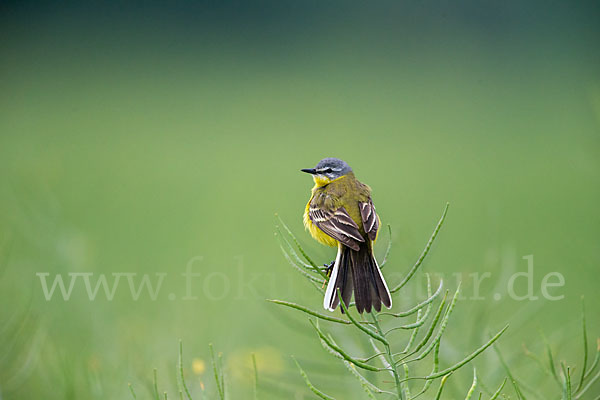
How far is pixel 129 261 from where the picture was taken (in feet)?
16.8

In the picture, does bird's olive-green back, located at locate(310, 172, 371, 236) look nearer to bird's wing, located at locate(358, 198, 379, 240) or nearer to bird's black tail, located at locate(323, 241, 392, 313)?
bird's wing, located at locate(358, 198, 379, 240)

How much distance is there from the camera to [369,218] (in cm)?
166

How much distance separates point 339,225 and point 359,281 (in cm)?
42

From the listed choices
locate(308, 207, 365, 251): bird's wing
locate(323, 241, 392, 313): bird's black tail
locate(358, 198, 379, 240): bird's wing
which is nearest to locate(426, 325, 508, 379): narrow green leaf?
locate(323, 241, 392, 313): bird's black tail

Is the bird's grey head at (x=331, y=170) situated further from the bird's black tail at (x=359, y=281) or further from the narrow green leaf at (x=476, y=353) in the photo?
the narrow green leaf at (x=476, y=353)

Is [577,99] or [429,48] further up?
[429,48]

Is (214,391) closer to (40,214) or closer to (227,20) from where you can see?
(40,214)

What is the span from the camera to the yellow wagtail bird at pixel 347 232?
1159 millimetres

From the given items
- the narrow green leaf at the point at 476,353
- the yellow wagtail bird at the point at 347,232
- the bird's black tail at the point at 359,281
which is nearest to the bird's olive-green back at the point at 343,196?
the yellow wagtail bird at the point at 347,232

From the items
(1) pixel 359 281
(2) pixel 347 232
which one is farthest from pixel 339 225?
(1) pixel 359 281

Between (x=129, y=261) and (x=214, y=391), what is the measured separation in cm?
382

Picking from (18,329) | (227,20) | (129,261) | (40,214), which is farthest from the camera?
(227,20)

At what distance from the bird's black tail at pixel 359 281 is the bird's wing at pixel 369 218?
5 centimetres

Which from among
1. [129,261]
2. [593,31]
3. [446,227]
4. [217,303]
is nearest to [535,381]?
[217,303]
